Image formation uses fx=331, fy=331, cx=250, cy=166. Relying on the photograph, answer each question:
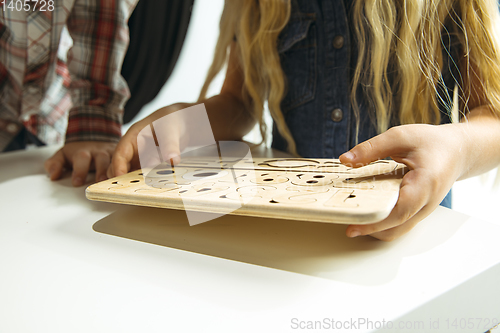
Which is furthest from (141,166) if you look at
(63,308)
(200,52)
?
(200,52)

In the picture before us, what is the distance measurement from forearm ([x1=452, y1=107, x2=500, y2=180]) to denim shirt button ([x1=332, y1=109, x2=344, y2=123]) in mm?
236

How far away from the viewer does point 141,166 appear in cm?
54

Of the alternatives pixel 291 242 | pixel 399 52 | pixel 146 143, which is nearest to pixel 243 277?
pixel 291 242

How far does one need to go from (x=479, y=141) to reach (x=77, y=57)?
808 millimetres

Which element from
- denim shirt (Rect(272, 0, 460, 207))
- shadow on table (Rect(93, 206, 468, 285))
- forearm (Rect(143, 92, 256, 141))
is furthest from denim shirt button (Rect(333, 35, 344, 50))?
shadow on table (Rect(93, 206, 468, 285))

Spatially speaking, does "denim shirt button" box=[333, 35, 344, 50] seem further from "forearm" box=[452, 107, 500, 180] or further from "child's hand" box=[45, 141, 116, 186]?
"child's hand" box=[45, 141, 116, 186]

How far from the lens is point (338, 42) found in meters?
0.66

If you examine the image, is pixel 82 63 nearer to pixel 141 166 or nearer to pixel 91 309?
pixel 141 166

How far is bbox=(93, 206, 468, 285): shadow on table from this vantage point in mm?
298

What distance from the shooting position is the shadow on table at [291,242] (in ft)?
0.98

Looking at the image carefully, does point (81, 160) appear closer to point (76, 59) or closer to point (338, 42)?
point (76, 59)

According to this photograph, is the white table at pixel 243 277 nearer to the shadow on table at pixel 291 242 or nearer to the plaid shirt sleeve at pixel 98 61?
the shadow on table at pixel 291 242

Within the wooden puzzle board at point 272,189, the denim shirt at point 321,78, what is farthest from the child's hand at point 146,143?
the denim shirt at point 321,78

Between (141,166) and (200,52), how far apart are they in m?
1.23
